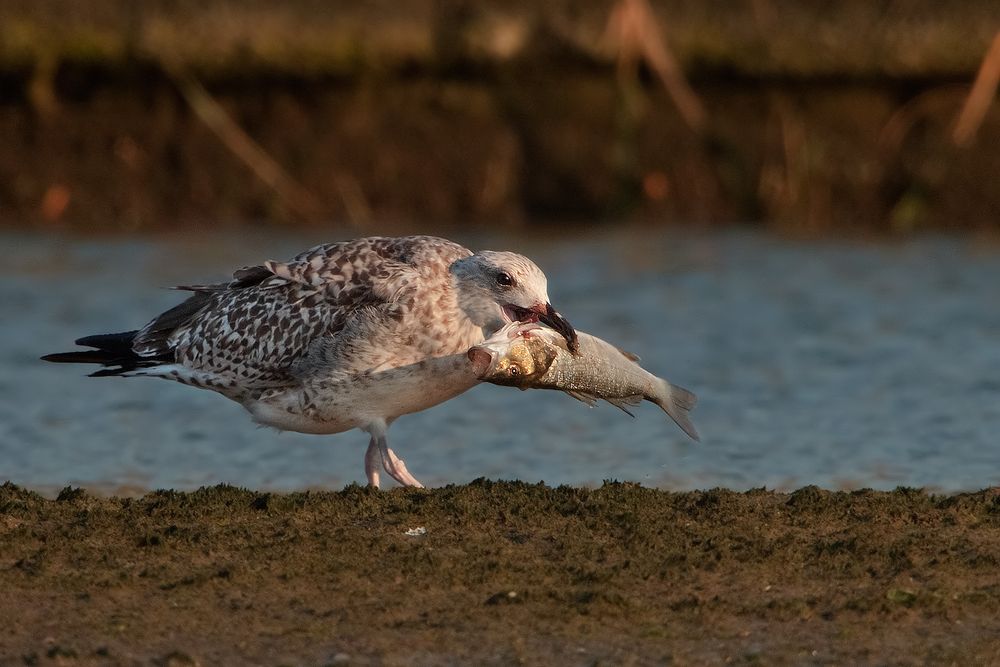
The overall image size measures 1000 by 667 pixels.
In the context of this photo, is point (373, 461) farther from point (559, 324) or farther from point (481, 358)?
point (559, 324)

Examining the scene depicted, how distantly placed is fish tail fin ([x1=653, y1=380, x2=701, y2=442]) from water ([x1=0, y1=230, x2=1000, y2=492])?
389mm

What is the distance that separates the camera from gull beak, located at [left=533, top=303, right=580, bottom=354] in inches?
268

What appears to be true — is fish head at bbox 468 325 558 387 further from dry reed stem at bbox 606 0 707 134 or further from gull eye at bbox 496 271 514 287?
dry reed stem at bbox 606 0 707 134

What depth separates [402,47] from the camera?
42.8 ft

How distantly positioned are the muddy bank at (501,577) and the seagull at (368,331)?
0.62 metres

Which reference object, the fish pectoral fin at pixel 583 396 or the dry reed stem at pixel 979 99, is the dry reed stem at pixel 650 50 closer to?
the dry reed stem at pixel 979 99

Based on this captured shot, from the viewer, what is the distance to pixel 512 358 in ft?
22.1

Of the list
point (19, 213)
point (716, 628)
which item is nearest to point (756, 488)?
point (716, 628)

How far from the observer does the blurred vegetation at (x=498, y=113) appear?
12883mm

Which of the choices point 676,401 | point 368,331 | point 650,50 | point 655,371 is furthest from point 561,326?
point 650,50

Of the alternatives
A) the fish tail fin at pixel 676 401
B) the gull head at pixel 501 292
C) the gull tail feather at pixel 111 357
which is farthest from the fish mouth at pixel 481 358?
the gull tail feather at pixel 111 357

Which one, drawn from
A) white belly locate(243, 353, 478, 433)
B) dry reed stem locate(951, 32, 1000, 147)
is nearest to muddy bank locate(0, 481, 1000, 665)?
white belly locate(243, 353, 478, 433)

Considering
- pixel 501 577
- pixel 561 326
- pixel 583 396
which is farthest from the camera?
pixel 583 396

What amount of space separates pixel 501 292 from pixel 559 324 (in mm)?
284
